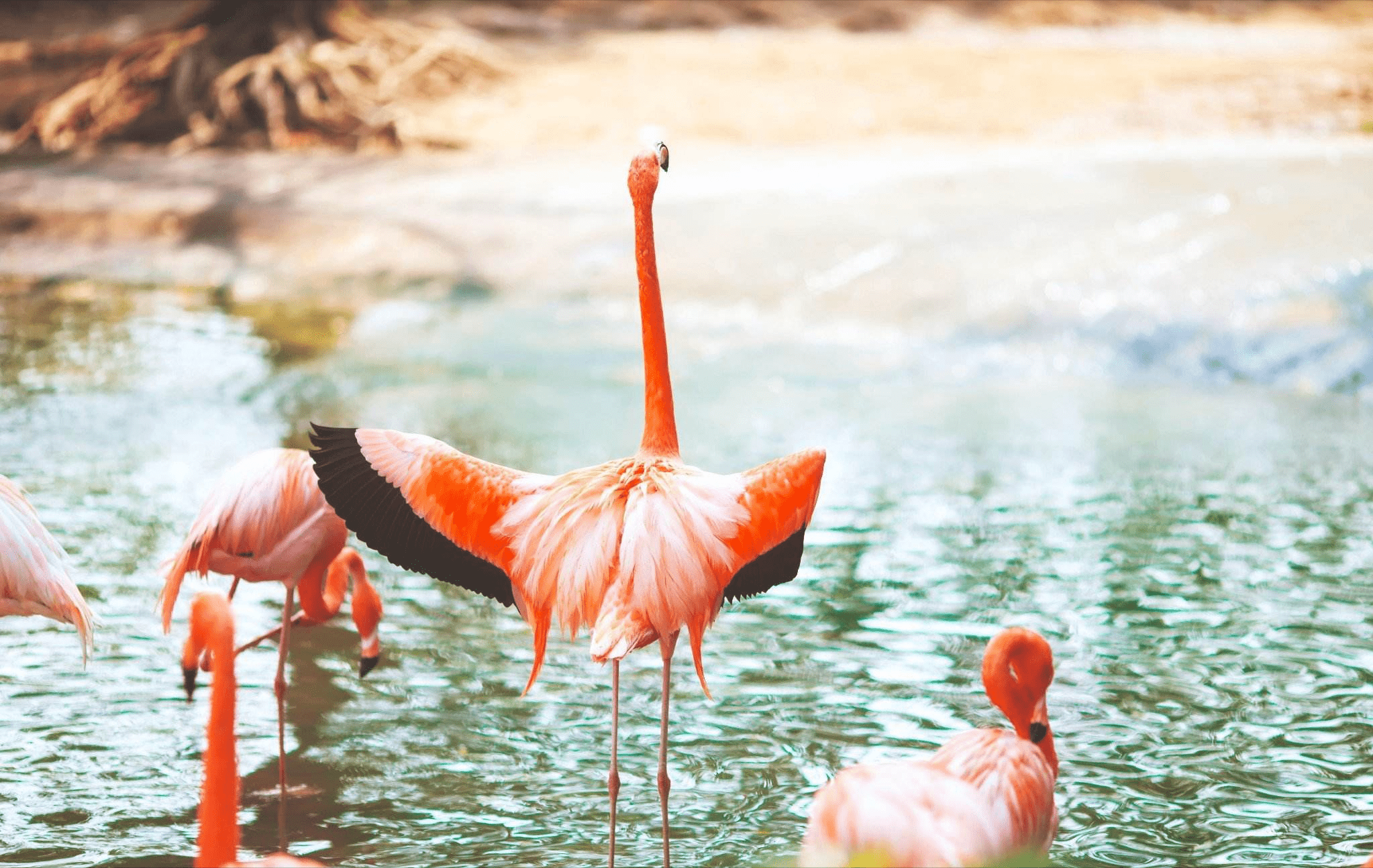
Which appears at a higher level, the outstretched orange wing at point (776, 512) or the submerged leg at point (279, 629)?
the outstretched orange wing at point (776, 512)

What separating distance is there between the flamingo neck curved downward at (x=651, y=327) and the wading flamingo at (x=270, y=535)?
0.91m

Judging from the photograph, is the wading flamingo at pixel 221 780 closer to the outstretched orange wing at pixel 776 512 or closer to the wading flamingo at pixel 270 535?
the outstretched orange wing at pixel 776 512

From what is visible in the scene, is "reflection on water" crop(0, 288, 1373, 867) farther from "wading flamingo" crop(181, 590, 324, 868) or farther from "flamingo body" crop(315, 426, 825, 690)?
"wading flamingo" crop(181, 590, 324, 868)

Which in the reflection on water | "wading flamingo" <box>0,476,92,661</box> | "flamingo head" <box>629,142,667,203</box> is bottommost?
the reflection on water

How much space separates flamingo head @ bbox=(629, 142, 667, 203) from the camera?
3375 millimetres

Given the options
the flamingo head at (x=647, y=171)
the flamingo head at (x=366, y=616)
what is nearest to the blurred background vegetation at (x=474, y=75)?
the flamingo head at (x=366, y=616)

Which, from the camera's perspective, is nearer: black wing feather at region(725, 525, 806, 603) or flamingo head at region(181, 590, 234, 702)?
flamingo head at region(181, 590, 234, 702)

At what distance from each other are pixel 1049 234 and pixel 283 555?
595 centimetres

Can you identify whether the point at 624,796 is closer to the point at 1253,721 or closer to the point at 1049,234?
the point at 1253,721

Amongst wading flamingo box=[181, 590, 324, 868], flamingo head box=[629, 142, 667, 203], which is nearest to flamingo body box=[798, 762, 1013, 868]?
wading flamingo box=[181, 590, 324, 868]

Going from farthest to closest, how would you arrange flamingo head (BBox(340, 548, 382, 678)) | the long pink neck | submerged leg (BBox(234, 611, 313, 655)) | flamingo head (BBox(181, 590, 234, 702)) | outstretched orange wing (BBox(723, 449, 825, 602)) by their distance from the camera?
1. submerged leg (BBox(234, 611, 313, 655))
2. flamingo head (BBox(340, 548, 382, 678))
3. the long pink neck
4. outstretched orange wing (BBox(723, 449, 825, 602))
5. flamingo head (BBox(181, 590, 234, 702))

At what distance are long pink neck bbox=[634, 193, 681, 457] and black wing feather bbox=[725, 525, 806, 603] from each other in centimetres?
33

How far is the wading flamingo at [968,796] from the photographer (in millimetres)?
2314

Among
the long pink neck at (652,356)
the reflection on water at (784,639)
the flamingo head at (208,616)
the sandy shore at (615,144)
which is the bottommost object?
the reflection on water at (784,639)
